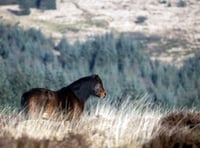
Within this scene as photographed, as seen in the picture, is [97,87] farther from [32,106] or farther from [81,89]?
[32,106]

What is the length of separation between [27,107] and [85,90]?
74.7 inches

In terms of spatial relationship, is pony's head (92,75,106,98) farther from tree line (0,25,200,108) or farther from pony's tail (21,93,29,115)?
→ tree line (0,25,200,108)

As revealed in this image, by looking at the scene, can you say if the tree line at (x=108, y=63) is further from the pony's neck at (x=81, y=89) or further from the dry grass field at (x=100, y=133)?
the dry grass field at (x=100, y=133)

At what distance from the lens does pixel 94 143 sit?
26.9 feet

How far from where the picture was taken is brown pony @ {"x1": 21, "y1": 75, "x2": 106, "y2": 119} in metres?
11.9

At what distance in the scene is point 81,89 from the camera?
1341 centimetres

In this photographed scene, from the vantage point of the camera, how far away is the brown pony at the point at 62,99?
468 inches

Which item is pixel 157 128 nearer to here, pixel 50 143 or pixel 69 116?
pixel 50 143

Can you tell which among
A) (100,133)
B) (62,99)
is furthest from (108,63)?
(100,133)

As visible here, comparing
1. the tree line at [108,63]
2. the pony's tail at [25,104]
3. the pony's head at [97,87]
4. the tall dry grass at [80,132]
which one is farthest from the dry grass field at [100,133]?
the tree line at [108,63]

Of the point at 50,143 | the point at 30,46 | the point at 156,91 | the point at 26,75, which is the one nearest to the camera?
the point at 50,143

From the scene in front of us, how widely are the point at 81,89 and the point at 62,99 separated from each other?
850mm

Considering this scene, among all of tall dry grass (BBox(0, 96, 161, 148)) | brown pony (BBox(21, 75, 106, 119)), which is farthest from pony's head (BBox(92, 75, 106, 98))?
tall dry grass (BBox(0, 96, 161, 148))

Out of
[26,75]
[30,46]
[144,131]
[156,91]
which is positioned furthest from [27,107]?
[30,46]
